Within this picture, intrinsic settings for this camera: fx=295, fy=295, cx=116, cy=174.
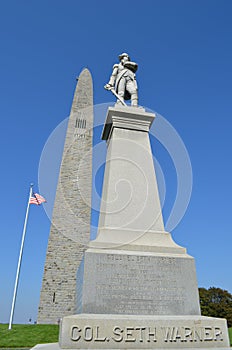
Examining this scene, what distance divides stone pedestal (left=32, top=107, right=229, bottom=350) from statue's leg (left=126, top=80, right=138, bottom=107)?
1463 mm

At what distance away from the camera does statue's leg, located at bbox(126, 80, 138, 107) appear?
7694 mm

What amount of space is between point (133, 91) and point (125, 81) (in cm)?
38

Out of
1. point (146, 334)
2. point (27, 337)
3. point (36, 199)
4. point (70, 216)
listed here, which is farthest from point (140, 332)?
point (70, 216)

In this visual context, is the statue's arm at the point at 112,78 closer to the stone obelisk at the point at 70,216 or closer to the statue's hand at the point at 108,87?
the statue's hand at the point at 108,87

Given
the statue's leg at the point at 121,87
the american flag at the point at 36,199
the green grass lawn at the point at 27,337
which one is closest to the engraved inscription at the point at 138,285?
the statue's leg at the point at 121,87

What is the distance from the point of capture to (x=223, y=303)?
4181cm

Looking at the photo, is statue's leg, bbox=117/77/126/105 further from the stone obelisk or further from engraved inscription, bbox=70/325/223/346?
the stone obelisk

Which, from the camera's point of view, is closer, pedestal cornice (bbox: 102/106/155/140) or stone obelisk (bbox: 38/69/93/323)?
pedestal cornice (bbox: 102/106/155/140)

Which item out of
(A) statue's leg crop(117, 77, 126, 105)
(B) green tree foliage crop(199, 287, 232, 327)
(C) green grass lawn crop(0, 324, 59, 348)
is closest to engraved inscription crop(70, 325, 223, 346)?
(A) statue's leg crop(117, 77, 126, 105)

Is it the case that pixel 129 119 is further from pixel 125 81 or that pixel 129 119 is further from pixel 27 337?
pixel 27 337

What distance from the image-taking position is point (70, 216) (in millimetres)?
29141

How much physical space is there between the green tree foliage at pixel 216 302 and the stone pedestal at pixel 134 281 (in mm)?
39931

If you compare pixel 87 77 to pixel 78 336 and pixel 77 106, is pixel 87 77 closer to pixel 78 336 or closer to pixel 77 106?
pixel 77 106

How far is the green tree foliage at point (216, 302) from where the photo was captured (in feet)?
133
